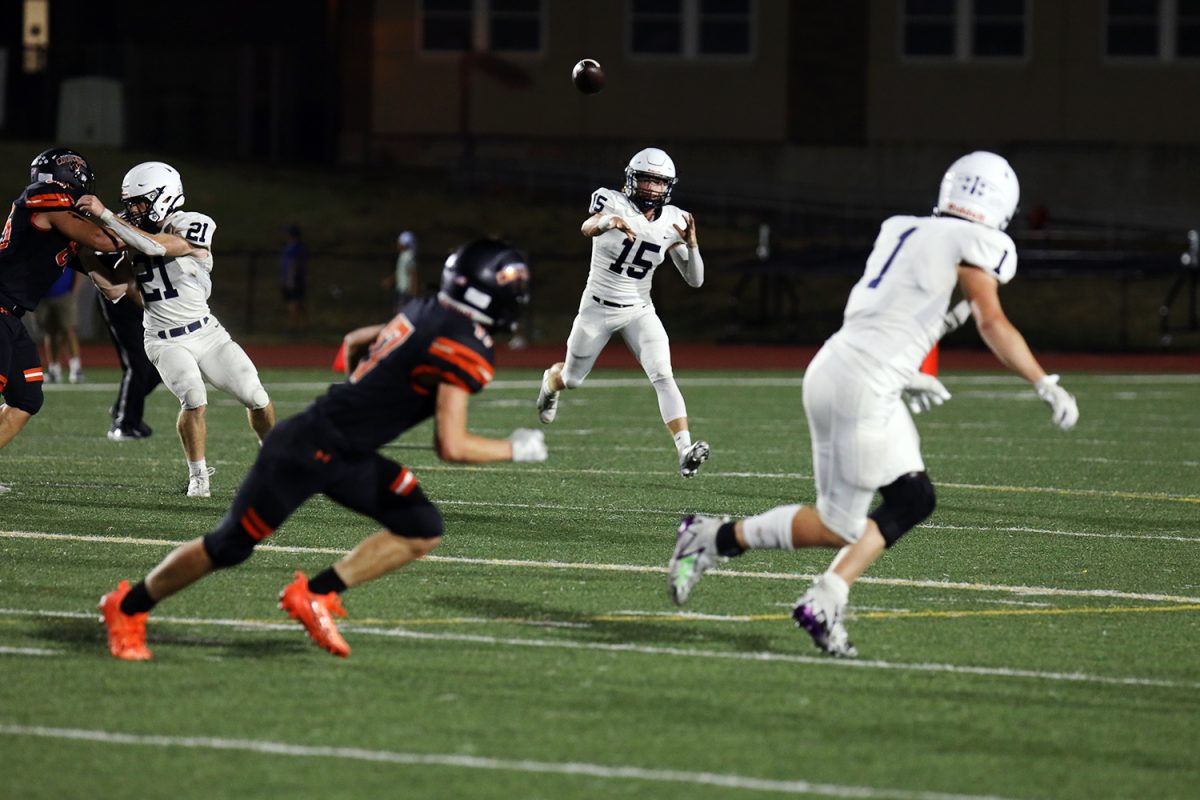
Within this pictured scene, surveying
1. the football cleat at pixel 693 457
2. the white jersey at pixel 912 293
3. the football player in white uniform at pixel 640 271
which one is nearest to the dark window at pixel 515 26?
the football player in white uniform at pixel 640 271

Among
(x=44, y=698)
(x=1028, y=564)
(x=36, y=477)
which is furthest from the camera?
(x=36, y=477)

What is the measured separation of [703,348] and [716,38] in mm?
11118

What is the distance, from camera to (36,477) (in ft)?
39.1

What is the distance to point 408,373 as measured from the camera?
21.0 feet

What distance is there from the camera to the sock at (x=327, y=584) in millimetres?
6633

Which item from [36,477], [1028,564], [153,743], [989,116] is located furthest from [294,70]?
[153,743]

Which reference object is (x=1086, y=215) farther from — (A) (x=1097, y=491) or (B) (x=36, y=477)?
(B) (x=36, y=477)

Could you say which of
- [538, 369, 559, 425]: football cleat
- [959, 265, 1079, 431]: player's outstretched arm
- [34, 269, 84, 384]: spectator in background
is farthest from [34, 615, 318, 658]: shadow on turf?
[34, 269, 84, 384]: spectator in background

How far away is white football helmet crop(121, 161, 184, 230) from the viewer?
10.3 metres

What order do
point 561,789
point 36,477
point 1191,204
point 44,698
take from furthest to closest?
point 1191,204
point 36,477
point 44,698
point 561,789

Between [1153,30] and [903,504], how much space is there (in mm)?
33255

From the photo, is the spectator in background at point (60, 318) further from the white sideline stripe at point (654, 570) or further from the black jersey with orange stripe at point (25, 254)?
the white sideline stripe at point (654, 570)

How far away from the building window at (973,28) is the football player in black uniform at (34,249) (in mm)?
29873

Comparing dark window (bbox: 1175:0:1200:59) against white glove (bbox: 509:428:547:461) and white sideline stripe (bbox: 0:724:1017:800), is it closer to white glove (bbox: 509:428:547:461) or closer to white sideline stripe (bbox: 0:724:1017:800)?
white glove (bbox: 509:428:547:461)
